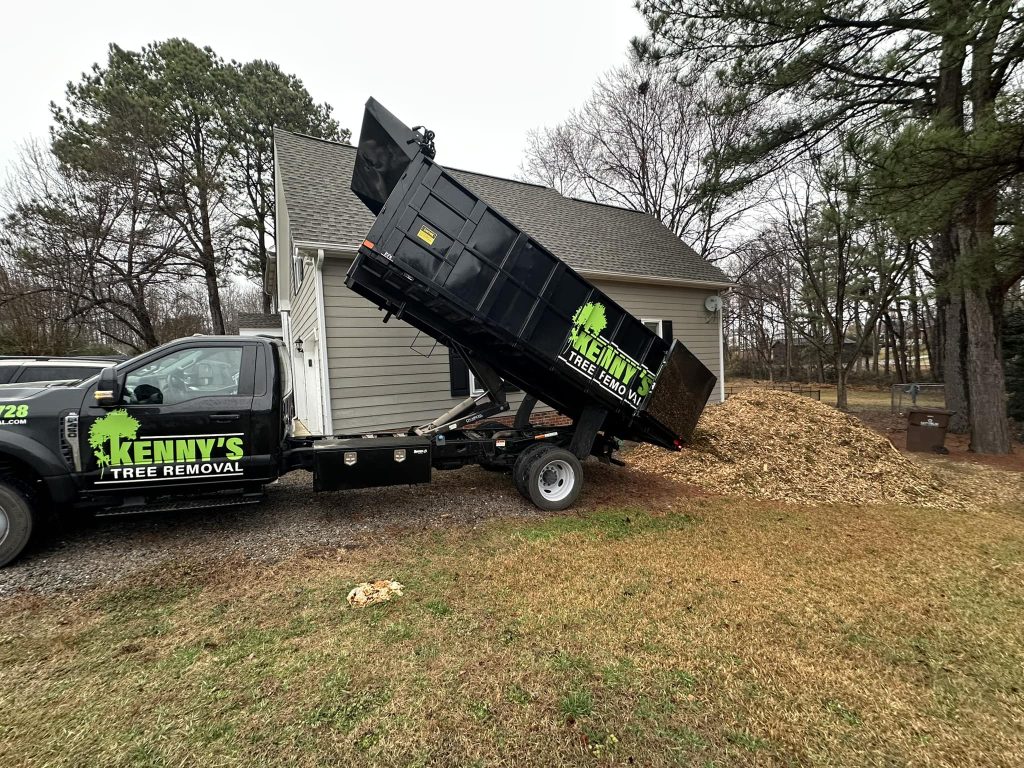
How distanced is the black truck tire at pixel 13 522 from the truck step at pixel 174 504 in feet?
1.46

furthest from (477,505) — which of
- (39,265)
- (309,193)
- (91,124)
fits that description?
(91,124)

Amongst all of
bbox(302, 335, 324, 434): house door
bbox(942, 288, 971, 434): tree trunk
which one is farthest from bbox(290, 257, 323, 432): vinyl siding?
bbox(942, 288, 971, 434): tree trunk

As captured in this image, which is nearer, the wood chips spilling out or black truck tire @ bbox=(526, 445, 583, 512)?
black truck tire @ bbox=(526, 445, 583, 512)

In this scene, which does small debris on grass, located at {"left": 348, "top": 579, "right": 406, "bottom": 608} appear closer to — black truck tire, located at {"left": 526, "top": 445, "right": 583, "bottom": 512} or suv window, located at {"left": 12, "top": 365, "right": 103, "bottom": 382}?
black truck tire, located at {"left": 526, "top": 445, "right": 583, "bottom": 512}

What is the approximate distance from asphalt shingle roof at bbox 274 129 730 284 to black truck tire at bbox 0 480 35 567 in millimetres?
4935

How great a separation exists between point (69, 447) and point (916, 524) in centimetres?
833

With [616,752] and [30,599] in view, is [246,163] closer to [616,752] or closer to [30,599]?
[30,599]

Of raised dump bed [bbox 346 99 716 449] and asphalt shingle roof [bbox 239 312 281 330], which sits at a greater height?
asphalt shingle roof [bbox 239 312 281 330]

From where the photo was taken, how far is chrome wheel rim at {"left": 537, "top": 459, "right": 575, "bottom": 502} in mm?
5658

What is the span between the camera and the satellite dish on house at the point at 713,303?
12633mm

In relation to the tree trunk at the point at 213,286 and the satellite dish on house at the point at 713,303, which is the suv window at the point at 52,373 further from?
the tree trunk at the point at 213,286

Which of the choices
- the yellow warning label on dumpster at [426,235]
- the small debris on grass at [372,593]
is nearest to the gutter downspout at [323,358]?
the yellow warning label on dumpster at [426,235]

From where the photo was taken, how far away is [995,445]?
8.43 meters

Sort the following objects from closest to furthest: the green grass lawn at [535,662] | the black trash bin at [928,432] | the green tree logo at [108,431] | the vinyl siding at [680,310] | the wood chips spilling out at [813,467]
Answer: the green grass lawn at [535,662] → the green tree logo at [108,431] → the wood chips spilling out at [813,467] → the black trash bin at [928,432] → the vinyl siding at [680,310]
